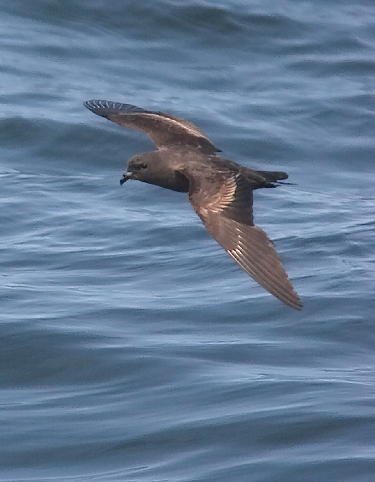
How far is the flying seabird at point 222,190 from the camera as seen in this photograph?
7.47 m

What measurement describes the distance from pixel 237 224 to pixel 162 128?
198 centimetres

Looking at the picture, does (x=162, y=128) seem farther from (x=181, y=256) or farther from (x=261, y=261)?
(x=181, y=256)

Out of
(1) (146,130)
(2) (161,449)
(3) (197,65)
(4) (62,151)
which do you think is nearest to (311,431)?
(2) (161,449)

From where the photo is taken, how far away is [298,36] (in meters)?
22.5

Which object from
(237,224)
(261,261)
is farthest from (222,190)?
(261,261)

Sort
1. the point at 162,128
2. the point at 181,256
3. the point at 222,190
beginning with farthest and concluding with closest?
the point at 181,256 < the point at 162,128 < the point at 222,190

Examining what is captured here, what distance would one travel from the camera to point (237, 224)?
7.91 m

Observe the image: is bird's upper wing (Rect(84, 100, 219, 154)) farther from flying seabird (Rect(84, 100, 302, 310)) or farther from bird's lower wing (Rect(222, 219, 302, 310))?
bird's lower wing (Rect(222, 219, 302, 310))

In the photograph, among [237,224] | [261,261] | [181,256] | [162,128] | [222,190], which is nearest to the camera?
[261,261]

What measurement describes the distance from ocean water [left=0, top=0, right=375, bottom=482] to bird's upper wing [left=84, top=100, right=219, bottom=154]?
3223 millimetres

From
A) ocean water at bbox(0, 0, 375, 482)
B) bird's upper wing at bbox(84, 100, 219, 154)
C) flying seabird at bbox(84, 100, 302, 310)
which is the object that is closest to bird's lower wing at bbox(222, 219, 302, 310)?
flying seabird at bbox(84, 100, 302, 310)

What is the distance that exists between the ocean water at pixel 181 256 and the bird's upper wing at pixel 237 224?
3.47 m

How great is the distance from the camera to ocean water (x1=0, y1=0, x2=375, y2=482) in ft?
36.7

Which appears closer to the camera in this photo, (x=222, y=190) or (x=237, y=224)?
(x=237, y=224)
